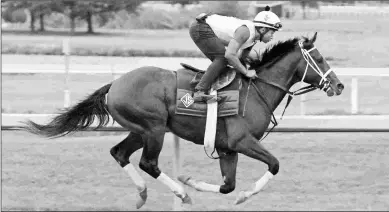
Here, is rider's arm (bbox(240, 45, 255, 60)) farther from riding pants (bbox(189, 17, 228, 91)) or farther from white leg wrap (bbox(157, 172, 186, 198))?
white leg wrap (bbox(157, 172, 186, 198))

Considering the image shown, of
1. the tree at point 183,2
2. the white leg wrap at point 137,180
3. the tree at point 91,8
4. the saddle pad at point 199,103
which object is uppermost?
the saddle pad at point 199,103

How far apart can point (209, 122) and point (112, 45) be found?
5238 mm

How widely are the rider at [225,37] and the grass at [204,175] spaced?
116 cm

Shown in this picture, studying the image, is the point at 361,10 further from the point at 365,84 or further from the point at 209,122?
the point at 209,122

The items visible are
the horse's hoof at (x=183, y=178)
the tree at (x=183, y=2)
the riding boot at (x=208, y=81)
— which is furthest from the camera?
the tree at (x=183, y=2)

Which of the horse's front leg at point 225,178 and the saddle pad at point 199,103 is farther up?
the saddle pad at point 199,103

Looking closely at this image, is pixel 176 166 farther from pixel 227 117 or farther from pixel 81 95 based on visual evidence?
pixel 81 95

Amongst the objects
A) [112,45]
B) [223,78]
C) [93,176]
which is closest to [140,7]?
[112,45]

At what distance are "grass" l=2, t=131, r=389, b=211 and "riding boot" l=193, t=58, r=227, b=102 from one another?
1029 mm

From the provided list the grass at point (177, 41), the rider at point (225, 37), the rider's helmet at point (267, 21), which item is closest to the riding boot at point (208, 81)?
the rider at point (225, 37)

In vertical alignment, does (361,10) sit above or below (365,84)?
above

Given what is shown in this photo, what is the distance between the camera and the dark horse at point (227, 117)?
642 cm

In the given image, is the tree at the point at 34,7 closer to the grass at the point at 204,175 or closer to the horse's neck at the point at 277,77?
the grass at the point at 204,175

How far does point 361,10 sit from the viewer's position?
10.2 metres
